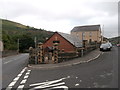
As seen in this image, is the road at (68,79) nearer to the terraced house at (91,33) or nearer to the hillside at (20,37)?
the hillside at (20,37)

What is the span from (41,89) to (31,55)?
9.19 meters

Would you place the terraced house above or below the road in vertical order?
above

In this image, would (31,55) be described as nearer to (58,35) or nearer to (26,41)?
(58,35)

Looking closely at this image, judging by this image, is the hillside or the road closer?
the road

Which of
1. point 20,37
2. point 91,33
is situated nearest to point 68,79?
point 91,33

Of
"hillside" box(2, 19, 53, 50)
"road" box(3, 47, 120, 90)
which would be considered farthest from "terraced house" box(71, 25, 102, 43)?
"road" box(3, 47, 120, 90)

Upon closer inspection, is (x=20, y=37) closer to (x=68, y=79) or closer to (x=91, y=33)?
(x=91, y=33)

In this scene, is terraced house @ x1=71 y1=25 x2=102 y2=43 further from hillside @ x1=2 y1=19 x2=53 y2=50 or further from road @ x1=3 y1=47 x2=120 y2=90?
road @ x1=3 y1=47 x2=120 y2=90

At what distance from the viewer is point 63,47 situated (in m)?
23.7

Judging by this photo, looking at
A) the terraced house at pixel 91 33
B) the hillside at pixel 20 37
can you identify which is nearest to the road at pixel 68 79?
the hillside at pixel 20 37

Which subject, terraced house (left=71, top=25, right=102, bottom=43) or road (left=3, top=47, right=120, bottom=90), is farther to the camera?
terraced house (left=71, top=25, right=102, bottom=43)

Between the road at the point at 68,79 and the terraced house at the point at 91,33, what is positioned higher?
the terraced house at the point at 91,33

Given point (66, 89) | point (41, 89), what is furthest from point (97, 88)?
point (41, 89)

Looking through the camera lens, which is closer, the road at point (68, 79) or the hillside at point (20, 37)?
the road at point (68, 79)
